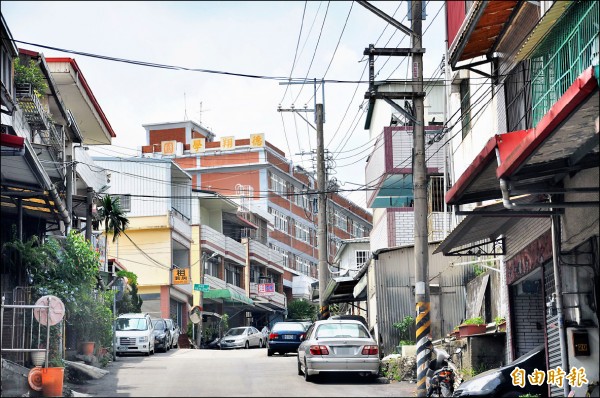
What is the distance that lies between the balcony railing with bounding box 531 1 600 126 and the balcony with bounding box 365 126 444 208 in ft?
42.2

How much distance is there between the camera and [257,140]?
81.8 meters

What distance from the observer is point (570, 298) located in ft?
54.1

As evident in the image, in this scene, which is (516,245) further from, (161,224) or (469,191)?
(161,224)

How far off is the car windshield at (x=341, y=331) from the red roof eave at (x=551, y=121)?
30.0 ft

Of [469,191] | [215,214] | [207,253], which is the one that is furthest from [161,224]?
[469,191]

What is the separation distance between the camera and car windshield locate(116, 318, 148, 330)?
Result: 37281 millimetres

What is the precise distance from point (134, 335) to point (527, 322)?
18903 mm

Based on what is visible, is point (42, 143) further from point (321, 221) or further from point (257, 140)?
point (257, 140)

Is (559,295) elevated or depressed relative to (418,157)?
depressed

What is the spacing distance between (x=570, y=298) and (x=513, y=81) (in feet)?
17.7

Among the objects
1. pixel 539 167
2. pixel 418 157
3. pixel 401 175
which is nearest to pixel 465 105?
pixel 418 157

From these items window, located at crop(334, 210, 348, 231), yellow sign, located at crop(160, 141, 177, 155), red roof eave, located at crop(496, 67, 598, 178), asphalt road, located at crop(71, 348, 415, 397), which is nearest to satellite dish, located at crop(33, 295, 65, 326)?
asphalt road, located at crop(71, 348, 415, 397)

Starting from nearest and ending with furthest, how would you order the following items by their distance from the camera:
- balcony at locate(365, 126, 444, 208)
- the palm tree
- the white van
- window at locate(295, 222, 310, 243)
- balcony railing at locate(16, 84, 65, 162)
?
balcony railing at locate(16, 84, 65, 162)
balcony at locate(365, 126, 444, 208)
the white van
the palm tree
window at locate(295, 222, 310, 243)

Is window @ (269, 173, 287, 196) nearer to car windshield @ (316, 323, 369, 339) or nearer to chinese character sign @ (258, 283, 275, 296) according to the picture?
chinese character sign @ (258, 283, 275, 296)
